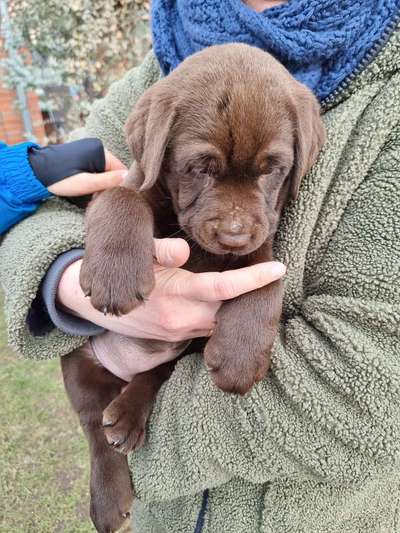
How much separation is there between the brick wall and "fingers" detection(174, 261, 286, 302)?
22.8 ft

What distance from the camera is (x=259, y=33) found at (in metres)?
1.62

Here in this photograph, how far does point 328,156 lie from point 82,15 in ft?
16.1

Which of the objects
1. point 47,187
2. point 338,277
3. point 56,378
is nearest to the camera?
point 338,277

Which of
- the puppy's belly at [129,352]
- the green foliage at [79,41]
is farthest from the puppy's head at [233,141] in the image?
the green foliage at [79,41]

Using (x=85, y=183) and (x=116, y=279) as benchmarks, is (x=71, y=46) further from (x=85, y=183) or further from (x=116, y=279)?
(x=116, y=279)

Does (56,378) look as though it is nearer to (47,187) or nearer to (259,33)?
(47,187)

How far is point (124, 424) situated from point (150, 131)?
3.13 feet

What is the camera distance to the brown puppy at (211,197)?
4.69 ft

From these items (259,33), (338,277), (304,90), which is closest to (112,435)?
(338,277)

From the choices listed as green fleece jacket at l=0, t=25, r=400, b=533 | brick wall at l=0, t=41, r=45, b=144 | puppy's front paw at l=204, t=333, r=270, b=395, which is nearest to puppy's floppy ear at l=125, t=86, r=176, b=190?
green fleece jacket at l=0, t=25, r=400, b=533

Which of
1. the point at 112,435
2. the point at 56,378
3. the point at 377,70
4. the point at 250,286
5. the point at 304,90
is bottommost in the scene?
the point at 56,378

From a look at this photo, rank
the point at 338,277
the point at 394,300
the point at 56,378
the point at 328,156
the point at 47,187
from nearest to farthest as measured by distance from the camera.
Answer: the point at 394,300, the point at 338,277, the point at 328,156, the point at 47,187, the point at 56,378

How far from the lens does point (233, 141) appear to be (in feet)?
5.02

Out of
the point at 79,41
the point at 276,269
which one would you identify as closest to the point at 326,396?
the point at 276,269
